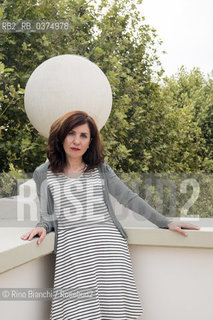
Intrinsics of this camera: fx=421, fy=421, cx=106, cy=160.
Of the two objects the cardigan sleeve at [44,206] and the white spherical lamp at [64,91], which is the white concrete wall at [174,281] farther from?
the white spherical lamp at [64,91]

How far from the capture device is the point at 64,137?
192cm

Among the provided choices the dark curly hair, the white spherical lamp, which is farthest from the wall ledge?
the white spherical lamp

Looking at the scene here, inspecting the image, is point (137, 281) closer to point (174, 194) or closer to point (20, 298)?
point (20, 298)

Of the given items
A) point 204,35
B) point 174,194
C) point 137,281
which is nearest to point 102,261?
point 137,281

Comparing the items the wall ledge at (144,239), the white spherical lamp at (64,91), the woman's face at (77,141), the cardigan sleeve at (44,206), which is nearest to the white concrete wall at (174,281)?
the wall ledge at (144,239)

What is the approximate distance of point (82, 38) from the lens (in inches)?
187

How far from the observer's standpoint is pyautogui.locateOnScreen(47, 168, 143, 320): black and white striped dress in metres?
1.78

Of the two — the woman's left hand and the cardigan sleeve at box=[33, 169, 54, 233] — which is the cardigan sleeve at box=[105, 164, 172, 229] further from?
the cardigan sleeve at box=[33, 169, 54, 233]

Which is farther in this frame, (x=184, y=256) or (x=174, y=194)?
(x=174, y=194)

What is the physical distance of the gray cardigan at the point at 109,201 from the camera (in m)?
1.92

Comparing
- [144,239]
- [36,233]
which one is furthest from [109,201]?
[36,233]

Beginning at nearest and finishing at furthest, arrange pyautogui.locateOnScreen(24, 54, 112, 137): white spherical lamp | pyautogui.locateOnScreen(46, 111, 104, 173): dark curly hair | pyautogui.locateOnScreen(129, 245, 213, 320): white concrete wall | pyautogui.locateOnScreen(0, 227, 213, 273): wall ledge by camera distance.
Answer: pyautogui.locateOnScreen(0, 227, 213, 273): wall ledge → pyautogui.locateOnScreen(46, 111, 104, 173): dark curly hair → pyautogui.locateOnScreen(129, 245, 213, 320): white concrete wall → pyautogui.locateOnScreen(24, 54, 112, 137): white spherical lamp

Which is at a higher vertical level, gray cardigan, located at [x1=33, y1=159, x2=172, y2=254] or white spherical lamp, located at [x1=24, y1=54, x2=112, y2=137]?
white spherical lamp, located at [x1=24, y1=54, x2=112, y2=137]

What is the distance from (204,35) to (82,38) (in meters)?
11.3
